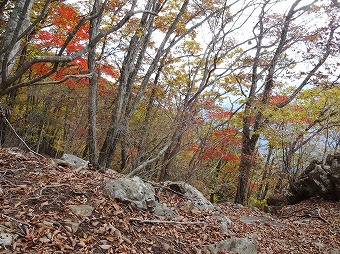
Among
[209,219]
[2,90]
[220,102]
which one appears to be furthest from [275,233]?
[220,102]

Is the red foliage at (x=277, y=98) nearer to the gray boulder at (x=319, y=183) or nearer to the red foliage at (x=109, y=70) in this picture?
the gray boulder at (x=319, y=183)

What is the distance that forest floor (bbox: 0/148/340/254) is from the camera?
3.04 m

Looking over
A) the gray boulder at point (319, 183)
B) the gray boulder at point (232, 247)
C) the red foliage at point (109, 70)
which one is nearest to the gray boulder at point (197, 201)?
the gray boulder at point (232, 247)

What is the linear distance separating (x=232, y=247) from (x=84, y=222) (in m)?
2.48

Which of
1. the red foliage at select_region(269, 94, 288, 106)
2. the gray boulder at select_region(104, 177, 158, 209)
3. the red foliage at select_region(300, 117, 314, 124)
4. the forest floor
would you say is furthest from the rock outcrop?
the gray boulder at select_region(104, 177, 158, 209)

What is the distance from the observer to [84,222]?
11.6 feet

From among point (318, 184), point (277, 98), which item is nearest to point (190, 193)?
point (318, 184)

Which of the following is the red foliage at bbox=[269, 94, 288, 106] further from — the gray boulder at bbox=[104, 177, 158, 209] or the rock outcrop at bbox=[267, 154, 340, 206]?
the gray boulder at bbox=[104, 177, 158, 209]

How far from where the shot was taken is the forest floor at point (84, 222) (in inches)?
120

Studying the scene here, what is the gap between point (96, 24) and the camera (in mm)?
7227

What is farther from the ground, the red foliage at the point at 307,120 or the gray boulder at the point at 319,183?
the red foliage at the point at 307,120

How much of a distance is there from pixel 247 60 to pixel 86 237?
9634 millimetres

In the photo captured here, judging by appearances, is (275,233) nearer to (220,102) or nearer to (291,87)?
(291,87)

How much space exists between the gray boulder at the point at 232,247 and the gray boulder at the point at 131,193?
3.97ft
